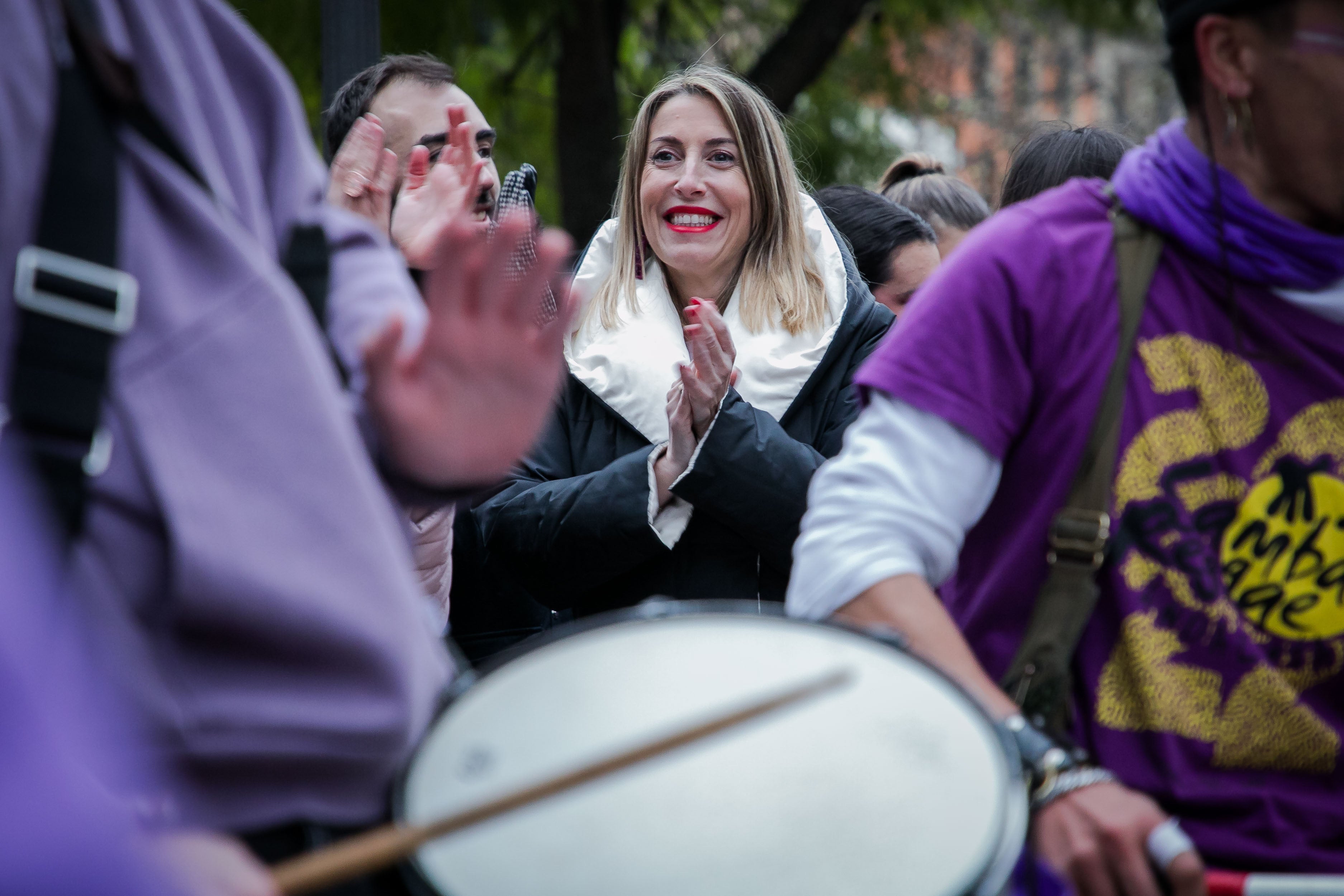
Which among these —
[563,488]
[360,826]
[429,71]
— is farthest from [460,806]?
[429,71]

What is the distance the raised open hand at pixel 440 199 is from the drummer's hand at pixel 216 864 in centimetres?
163

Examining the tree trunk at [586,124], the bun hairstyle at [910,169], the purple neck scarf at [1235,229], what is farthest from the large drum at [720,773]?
the tree trunk at [586,124]

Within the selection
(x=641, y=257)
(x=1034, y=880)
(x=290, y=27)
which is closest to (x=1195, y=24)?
(x=1034, y=880)

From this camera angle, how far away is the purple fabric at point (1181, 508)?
1.67m

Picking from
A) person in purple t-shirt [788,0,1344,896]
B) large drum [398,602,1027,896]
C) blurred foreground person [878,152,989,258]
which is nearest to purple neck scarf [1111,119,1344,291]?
person in purple t-shirt [788,0,1344,896]

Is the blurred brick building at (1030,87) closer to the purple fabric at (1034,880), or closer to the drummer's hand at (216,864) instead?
the purple fabric at (1034,880)

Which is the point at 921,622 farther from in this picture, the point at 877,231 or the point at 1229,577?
the point at 877,231

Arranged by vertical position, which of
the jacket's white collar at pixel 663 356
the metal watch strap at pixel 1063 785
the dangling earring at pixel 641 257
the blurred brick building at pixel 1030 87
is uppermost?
the metal watch strap at pixel 1063 785

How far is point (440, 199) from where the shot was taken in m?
2.87

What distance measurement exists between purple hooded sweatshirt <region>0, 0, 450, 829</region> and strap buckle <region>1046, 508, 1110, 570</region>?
83 cm

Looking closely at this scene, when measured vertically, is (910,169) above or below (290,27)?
below

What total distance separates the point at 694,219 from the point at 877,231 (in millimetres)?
1097

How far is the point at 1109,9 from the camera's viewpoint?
8070 mm

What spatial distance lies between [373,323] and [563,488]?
69.1 inches
